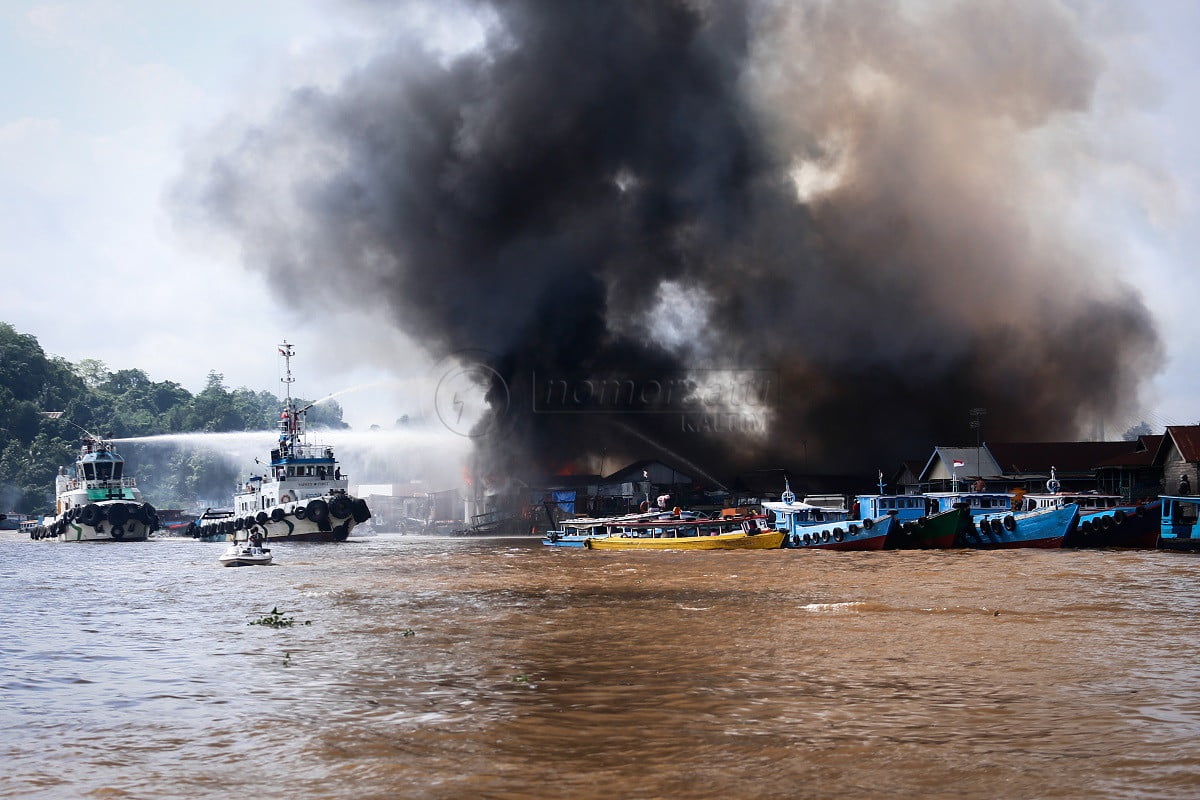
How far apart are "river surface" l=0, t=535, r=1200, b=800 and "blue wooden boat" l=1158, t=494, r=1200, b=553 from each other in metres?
23.4

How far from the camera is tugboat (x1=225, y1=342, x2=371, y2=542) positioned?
85500 mm

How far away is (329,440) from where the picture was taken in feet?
509

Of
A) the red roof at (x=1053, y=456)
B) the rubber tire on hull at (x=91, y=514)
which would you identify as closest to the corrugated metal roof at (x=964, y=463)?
the red roof at (x=1053, y=456)

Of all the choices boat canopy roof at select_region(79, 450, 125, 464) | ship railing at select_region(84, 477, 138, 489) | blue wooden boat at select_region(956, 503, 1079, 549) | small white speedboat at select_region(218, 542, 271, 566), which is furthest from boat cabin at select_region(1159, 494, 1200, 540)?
ship railing at select_region(84, 477, 138, 489)

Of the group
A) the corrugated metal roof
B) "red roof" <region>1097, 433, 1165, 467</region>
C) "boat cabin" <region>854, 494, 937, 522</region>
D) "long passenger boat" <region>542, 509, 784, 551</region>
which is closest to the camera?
"boat cabin" <region>854, 494, 937, 522</region>

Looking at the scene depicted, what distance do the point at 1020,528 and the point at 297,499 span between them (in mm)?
55938

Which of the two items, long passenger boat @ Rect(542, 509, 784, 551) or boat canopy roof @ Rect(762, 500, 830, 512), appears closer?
long passenger boat @ Rect(542, 509, 784, 551)

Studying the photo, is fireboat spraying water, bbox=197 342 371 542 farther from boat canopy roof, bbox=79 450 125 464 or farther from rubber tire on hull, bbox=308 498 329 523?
boat canopy roof, bbox=79 450 125 464

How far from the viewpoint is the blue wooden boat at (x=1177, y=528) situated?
2334 inches

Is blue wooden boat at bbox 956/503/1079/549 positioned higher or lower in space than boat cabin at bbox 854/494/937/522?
lower

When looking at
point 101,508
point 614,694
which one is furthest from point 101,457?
point 614,694

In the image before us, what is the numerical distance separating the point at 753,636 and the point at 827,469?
85.4m

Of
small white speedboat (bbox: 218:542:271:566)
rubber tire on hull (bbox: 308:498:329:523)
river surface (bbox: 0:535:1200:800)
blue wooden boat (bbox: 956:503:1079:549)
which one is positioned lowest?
river surface (bbox: 0:535:1200:800)

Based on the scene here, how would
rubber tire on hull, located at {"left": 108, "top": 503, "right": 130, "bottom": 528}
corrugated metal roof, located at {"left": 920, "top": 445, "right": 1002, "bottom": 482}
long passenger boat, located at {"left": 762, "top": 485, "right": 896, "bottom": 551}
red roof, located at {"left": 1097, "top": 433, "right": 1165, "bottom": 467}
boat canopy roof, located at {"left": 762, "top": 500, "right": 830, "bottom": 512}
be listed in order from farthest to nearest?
rubber tire on hull, located at {"left": 108, "top": 503, "right": 130, "bottom": 528}
corrugated metal roof, located at {"left": 920, "top": 445, "right": 1002, "bottom": 482}
red roof, located at {"left": 1097, "top": 433, "right": 1165, "bottom": 467}
boat canopy roof, located at {"left": 762, "top": 500, "right": 830, "bottom": 512}
long passenger boat, located at {"left": 762, "top": 485, "right": 896, "bottom": 551}
